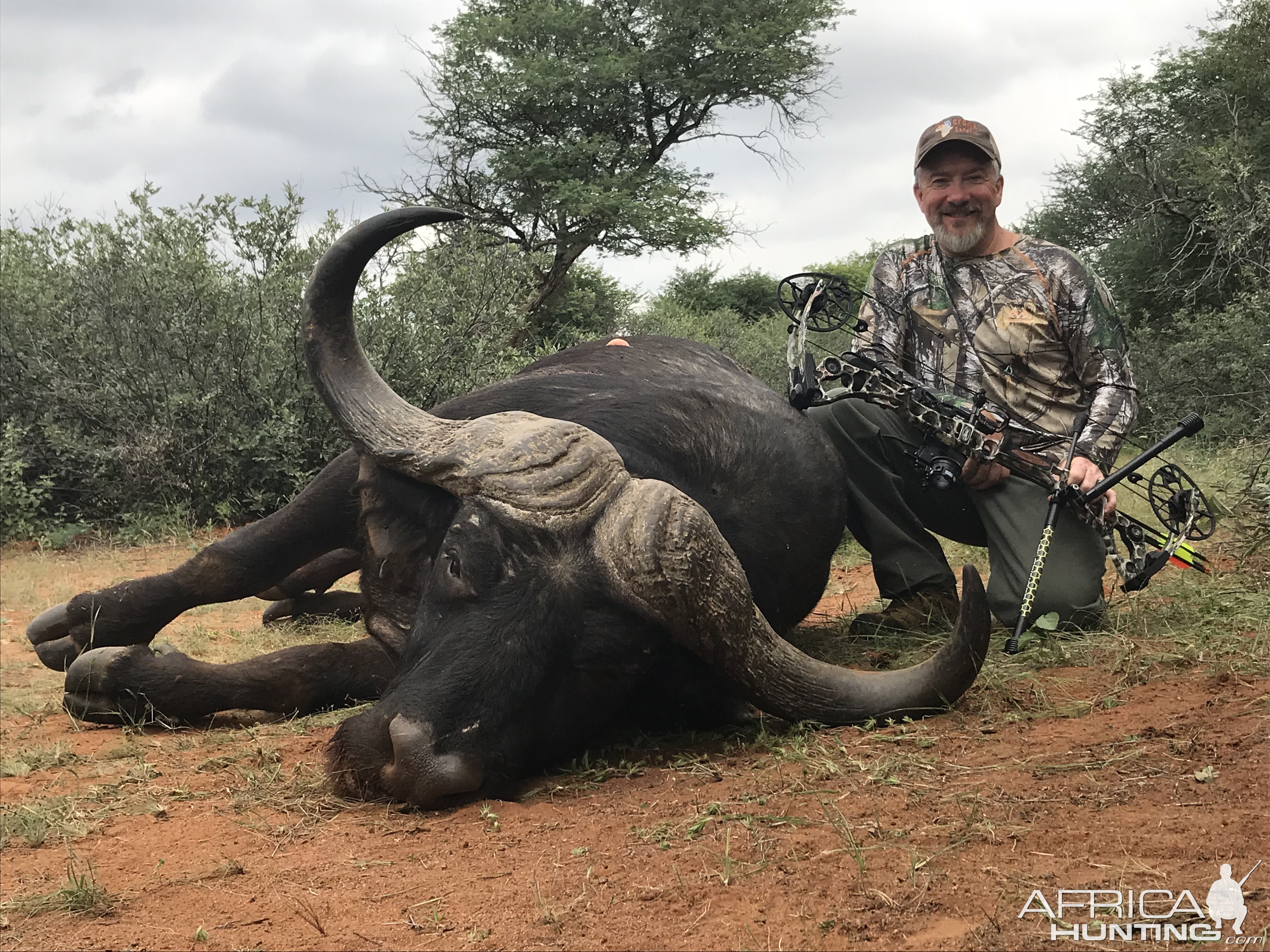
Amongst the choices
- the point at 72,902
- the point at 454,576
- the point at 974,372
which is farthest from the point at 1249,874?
the point at 974,372

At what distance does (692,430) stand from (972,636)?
109 centimetres

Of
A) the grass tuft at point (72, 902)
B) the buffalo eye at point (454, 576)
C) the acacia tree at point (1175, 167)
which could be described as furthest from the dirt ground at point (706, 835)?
the acacia tree at point (1175, 167)

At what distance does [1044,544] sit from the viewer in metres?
4.05

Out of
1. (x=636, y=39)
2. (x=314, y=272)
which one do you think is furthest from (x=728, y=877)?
(x=636, y=39)

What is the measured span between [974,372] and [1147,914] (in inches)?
126

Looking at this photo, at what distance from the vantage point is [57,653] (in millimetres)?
4379

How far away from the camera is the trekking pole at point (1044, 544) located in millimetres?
3967

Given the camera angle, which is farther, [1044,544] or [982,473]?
[982,473]

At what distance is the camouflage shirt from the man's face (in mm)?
100

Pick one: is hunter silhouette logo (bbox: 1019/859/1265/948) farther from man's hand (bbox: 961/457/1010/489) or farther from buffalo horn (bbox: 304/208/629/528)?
man's hand (bbox: 961/457/1010/489)

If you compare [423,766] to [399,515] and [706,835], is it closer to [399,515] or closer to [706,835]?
[706,835]

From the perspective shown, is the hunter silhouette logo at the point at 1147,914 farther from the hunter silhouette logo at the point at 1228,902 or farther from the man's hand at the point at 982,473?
the man's hand at the point at 982,473

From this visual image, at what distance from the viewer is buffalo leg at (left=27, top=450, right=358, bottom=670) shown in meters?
4.07

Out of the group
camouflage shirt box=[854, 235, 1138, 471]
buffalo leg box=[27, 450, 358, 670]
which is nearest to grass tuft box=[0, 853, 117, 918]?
buffalo leg box=[27, 450, 358, 670]
